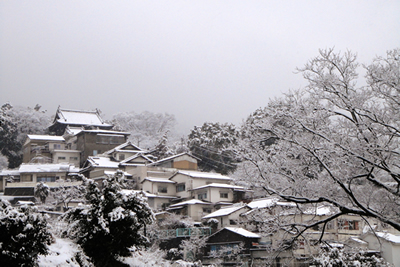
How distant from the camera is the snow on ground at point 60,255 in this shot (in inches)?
444

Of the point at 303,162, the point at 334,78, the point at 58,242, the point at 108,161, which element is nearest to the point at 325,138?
the point at 303,162

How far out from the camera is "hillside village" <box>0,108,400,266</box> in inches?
790

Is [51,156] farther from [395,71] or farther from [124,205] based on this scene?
[395,71]

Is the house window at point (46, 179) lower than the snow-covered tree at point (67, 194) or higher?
higher

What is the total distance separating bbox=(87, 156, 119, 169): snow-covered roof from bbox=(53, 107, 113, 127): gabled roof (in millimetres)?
9841

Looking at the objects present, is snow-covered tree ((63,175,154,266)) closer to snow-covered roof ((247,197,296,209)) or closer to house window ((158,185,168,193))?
snow-covered roof ((247,197,296,209))

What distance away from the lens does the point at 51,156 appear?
150 ft

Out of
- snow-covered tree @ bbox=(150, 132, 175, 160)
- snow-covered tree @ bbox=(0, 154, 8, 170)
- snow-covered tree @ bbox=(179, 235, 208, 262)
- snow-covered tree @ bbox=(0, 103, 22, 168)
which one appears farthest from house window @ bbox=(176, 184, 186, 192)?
snow-covered tree @ bbox=(0, 103, 22, 168)

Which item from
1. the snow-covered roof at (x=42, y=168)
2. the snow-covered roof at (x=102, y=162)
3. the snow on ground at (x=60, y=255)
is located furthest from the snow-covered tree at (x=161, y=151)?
the snow on ground at (x=60, y=255)

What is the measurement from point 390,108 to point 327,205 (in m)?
2.79

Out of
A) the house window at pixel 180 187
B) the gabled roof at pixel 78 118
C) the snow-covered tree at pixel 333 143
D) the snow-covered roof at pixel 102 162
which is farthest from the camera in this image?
the gabled roof at pixel 78 118

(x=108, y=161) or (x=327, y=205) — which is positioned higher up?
(x=108, y=161)

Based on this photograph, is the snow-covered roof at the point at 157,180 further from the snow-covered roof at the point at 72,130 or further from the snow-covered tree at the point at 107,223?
the snow-covered tree at the point at 107,223

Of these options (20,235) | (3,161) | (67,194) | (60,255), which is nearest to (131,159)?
(67,194)
